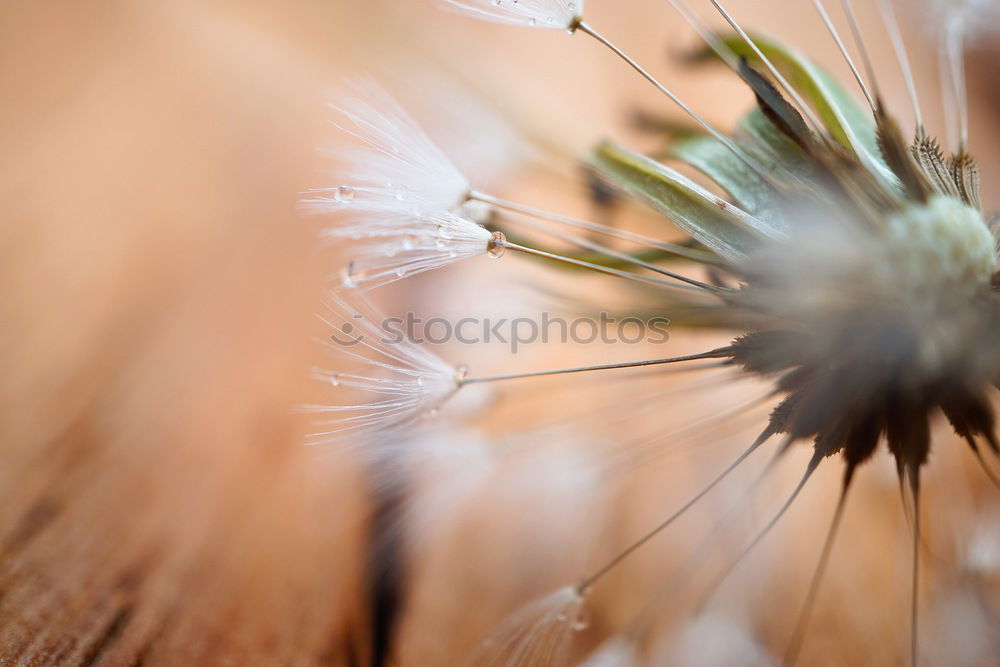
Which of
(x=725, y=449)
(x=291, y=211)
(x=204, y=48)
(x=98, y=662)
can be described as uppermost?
(x=204, y=48)

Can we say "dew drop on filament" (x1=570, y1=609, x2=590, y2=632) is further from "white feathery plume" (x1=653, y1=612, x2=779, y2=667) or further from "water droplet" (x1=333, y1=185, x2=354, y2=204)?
"water droplet" (x1=333, y1=185, x2=354, y2=204)

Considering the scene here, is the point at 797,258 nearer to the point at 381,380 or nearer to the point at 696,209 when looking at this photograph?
the point at 696,209

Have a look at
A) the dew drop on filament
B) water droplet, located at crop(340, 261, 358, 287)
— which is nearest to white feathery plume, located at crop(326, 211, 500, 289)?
water droplet, located at crop(340, 261, 358, 287)

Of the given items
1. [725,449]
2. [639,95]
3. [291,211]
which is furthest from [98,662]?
[639,95]

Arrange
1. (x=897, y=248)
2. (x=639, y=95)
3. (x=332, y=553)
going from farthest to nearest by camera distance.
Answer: (x=639, y=95) → (x=332, y=553) → (x=897, y=248)

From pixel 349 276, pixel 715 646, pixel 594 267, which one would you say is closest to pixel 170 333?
pixel 349 276

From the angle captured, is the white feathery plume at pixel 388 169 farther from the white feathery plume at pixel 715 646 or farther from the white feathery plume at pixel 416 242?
the white feathery plume at pixel 715 646

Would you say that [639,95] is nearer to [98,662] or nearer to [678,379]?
[678,379]
